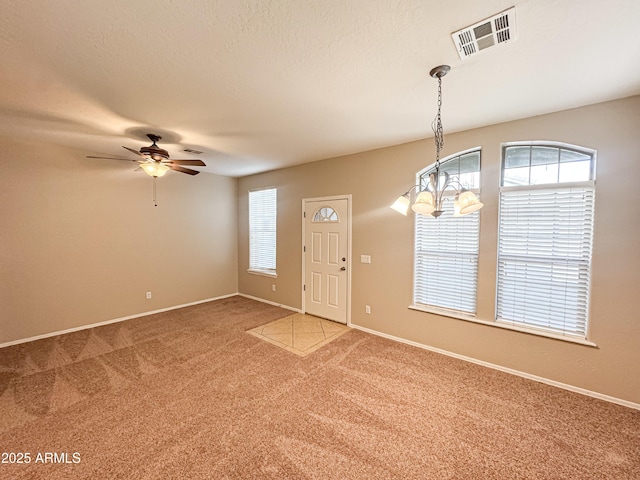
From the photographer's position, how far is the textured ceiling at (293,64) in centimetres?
140

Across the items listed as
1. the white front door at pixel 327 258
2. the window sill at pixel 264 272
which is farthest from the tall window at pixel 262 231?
the white front door at pixel 327 258

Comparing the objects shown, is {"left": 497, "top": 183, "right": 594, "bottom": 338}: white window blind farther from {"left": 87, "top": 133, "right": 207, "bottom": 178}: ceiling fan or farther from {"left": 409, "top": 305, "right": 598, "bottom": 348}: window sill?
{"left": 87, "top": 133, "right": 207, "bottom": 178}: ceiling fan

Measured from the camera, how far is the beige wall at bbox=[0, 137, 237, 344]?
11.3ft

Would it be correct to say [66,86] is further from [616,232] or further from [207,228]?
[616,232]

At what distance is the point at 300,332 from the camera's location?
3871 mm

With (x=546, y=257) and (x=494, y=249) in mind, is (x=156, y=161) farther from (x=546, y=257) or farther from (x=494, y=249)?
(x=546, y=257)

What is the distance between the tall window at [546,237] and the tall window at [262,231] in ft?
12.7

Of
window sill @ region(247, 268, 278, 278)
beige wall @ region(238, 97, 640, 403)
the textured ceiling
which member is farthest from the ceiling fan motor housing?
window sill @ region(247, 268, 278, 278)

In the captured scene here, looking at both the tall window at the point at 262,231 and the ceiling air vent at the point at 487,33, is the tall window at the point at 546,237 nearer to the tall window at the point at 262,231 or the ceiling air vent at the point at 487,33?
the ceiling air vent at the point at 487,33

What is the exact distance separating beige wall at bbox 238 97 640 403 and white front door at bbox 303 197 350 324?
0.60ft

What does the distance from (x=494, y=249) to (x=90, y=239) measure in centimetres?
567

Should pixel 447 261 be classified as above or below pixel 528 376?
above

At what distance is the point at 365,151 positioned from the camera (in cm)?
386

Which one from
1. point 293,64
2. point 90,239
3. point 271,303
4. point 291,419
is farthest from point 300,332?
point 90,239
